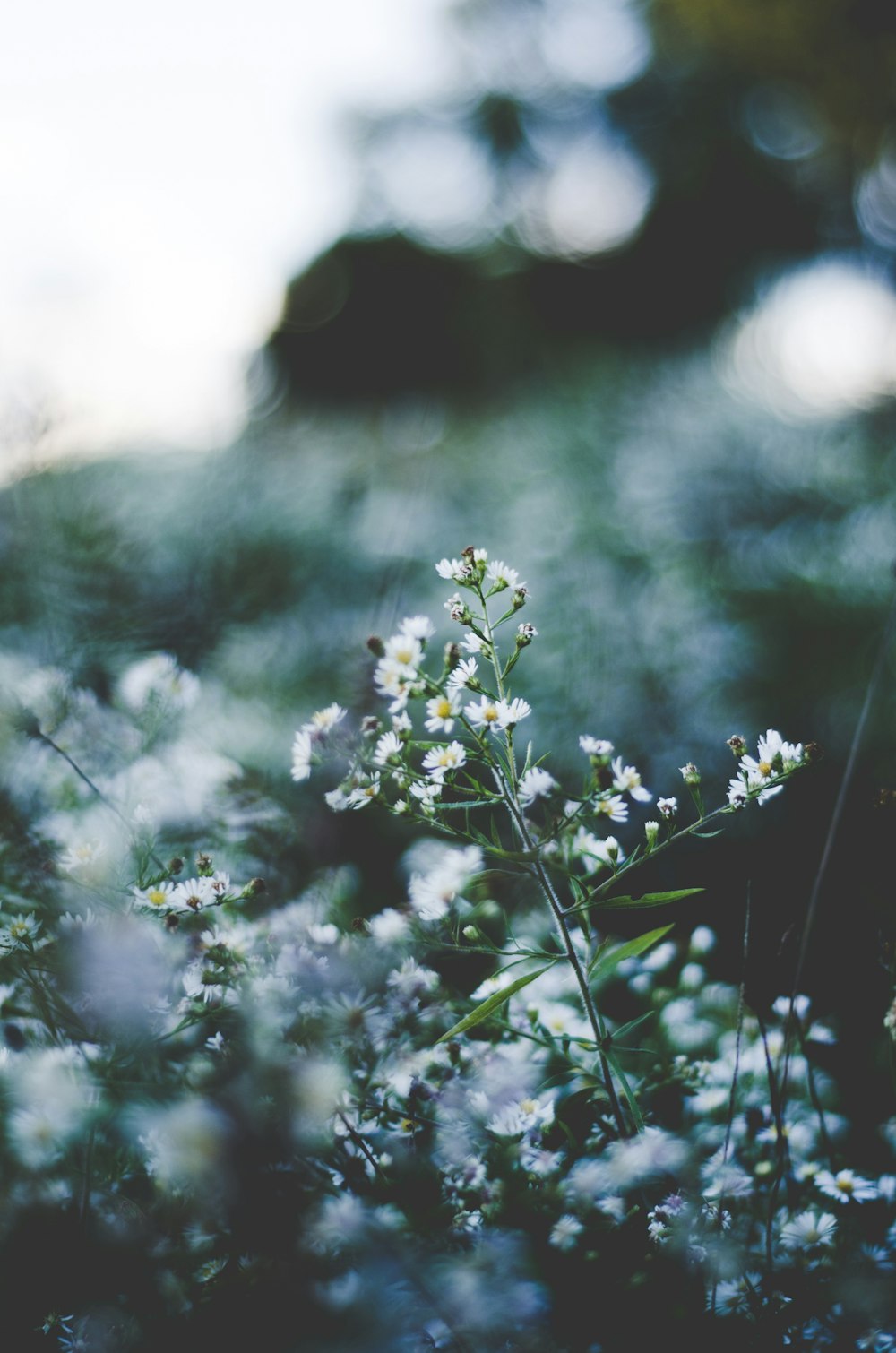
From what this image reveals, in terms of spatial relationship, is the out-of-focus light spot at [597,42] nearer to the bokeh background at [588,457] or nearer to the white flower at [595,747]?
the bokeh background at [588,457]

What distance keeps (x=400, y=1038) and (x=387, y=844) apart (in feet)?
4.25

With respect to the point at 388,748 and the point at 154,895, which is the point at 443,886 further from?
the point at 154,895

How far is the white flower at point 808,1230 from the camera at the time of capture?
38.9 inches

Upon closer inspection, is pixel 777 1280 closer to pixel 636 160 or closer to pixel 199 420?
pixel 199 420

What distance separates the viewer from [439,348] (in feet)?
21.2

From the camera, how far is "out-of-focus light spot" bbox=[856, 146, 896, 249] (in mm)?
4344

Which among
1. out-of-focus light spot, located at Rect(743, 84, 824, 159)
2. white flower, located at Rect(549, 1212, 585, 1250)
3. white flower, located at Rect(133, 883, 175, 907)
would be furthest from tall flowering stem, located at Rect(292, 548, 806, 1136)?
out-of-focus light spot, located at Rect(743, 84, 824, 159)

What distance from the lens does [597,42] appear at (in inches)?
224

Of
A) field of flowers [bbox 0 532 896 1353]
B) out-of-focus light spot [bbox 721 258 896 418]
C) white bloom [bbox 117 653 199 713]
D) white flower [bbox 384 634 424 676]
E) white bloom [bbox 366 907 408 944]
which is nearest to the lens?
field of flowers [bbox 0 532 896 1353]

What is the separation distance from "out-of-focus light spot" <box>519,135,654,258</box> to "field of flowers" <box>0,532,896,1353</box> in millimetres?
6044

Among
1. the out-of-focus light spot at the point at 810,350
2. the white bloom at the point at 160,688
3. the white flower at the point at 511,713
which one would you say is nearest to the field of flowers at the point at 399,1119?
the white flower at the point at 511,713

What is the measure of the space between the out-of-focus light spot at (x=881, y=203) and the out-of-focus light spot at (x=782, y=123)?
0.55 m

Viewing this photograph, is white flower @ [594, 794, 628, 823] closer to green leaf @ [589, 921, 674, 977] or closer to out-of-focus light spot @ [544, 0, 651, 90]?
green leaf @ [589, 921, 674, 977]

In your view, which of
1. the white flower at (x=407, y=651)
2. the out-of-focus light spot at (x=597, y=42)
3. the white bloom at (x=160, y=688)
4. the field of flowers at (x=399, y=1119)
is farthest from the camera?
the out-of-focus light spot at (x=597, y=42)
